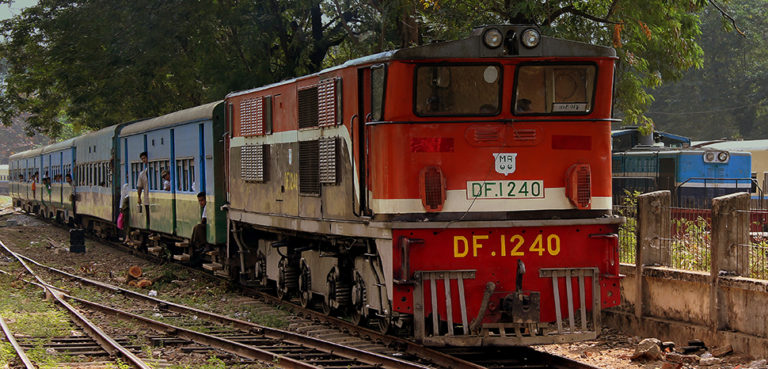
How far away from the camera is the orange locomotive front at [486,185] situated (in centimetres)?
923

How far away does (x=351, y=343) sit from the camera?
10.7m

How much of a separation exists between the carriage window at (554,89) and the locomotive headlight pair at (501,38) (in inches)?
10.2

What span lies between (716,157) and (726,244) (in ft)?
47.5

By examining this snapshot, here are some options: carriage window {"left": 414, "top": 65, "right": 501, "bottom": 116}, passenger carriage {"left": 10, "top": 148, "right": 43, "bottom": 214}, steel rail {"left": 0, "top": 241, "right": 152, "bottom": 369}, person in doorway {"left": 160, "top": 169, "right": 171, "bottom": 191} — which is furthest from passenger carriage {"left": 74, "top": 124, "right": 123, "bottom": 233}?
carriage window {"left": 414, "top": 65, "right": 501, "bottom": 116}

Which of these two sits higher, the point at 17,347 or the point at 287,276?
the point at 287,276

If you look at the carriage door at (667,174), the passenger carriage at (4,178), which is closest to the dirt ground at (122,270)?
the carriage door at (667,174)

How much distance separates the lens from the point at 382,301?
9.95 meters

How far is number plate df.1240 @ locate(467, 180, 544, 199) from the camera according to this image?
30.8 ft

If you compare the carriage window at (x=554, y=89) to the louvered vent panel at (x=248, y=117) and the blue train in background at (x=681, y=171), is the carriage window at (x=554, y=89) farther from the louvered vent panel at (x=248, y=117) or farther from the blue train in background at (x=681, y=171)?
the blue train in background at (x=681, y=171)

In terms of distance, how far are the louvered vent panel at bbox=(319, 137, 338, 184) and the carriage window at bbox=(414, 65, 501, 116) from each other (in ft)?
5.25

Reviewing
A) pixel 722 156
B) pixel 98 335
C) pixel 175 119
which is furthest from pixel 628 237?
pixel 722 156

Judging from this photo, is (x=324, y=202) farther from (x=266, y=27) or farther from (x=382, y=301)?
(x=266, y=27)

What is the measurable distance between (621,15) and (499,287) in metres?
9.38

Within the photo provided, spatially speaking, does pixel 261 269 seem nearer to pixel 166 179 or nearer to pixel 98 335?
pixel 98 335
